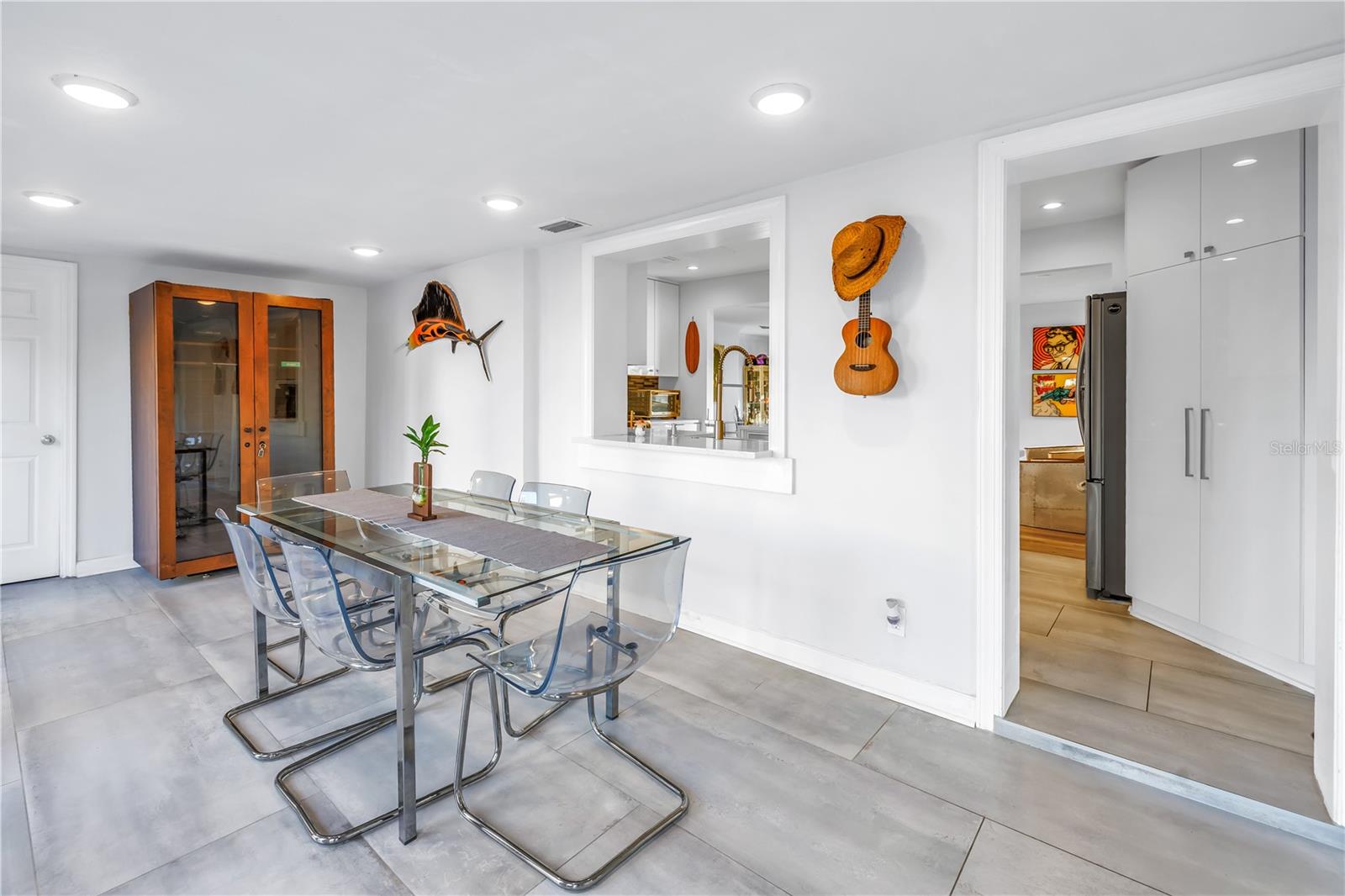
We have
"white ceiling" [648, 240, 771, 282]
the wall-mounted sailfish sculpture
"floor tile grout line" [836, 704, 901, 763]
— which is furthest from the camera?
"white ceiling" [648, 240, 771, 282]

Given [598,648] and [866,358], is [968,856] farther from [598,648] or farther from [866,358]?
[866,358]

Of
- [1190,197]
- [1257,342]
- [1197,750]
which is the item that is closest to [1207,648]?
[1197,750]

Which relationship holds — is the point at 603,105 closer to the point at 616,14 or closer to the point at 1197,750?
the point at 616,14

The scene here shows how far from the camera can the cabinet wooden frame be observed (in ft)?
14.0

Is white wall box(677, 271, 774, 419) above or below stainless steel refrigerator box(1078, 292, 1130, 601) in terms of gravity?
above

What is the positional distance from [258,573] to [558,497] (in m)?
1.24

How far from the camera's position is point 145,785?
212cm

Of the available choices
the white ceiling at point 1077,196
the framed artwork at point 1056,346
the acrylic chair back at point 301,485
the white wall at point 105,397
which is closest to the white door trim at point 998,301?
the white ceiling at point 1077,196

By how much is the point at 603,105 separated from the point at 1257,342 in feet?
9.97

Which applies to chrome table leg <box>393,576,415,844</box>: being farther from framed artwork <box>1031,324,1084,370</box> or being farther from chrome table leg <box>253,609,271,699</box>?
framed artwork <box>1031,324,1084,370</box>

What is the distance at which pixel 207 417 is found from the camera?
458 centimetres

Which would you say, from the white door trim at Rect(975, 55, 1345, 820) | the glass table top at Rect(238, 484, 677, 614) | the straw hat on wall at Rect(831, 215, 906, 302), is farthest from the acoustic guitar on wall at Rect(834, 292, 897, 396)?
the glass table top at Rect(238, 484, 677, 614)

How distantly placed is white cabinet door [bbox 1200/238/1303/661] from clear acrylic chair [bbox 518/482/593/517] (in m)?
3.03

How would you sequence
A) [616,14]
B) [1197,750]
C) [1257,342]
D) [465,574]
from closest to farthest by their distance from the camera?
1. [616,14]
2. [465,574]
3. [1197,750]
4. [1257,342]
